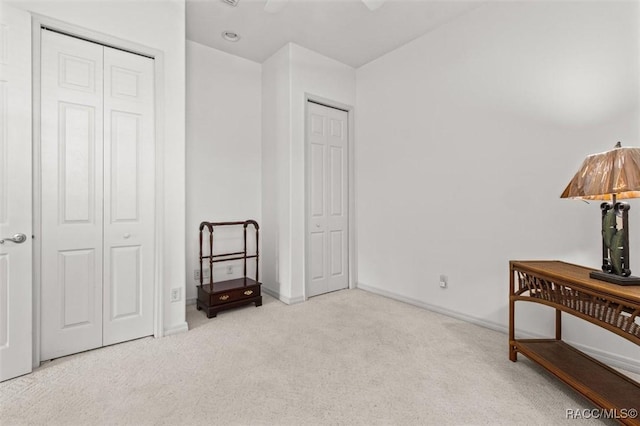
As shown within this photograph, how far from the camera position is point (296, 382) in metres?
1.97

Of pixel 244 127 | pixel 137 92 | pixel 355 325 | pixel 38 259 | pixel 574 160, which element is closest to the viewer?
pixel 38 259

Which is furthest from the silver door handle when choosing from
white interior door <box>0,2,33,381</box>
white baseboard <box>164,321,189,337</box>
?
white baseboard <box>164,321,189,337</box>

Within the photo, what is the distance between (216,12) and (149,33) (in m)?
0.74

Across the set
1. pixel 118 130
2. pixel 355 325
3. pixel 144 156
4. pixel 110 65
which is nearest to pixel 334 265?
pixel 355 325

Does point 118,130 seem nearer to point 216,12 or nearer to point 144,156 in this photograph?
point 144,156

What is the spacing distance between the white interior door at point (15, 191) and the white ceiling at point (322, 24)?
56.9 inches

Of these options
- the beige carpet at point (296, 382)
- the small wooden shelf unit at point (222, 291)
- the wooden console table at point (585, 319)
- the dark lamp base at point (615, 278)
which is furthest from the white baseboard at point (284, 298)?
the dark lamp base at point (615, 278)

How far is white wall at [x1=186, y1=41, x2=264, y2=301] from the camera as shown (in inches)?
139

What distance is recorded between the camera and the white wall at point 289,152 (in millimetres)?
3574

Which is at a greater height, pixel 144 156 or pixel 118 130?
pixel 118 130

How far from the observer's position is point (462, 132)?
3033 millimetres

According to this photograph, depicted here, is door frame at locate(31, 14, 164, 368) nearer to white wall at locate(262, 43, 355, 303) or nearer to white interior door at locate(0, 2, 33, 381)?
white interior door at locate(0, 2, 33, 381)

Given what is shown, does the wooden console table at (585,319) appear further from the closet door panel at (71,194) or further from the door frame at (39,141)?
the closet door panel at (71,194)

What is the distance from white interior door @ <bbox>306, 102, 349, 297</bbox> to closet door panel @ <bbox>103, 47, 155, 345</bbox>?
1752mm
